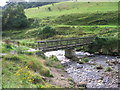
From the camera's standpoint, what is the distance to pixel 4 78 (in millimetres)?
13914

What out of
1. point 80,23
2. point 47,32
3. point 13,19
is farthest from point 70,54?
point 13,19

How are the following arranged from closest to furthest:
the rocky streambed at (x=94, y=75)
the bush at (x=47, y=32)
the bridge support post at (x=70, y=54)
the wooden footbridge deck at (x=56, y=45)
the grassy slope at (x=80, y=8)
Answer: the rocky streambed at (x=94, y=75), the wooden footbridge deck at (x=56, y=45), the bridge support post at (x=70, y=54), the bush at (x=47, y=32), the grassy slope at (x=80, y=8)

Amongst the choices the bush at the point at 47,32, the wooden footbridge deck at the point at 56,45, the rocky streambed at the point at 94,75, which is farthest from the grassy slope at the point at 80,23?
the rocky streambed at the point at 94,75

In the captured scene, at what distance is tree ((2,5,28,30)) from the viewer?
266 feet

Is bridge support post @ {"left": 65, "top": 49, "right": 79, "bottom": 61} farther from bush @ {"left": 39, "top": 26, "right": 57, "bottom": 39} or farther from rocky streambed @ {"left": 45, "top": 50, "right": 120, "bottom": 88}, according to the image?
bush @ {"left": 39, "top": 26, "right": 57, "bottom": 39}

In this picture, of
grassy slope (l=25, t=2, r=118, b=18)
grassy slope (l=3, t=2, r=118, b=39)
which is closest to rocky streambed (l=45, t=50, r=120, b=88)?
grassy slope (l=3, t=2, r=118, b=39)

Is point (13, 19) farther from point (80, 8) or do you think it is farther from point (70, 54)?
point (70, 54)

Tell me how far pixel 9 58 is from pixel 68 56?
58.2ft

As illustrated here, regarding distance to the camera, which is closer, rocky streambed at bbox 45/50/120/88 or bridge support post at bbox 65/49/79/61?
rocky streambed at bbox 45/50/120/88

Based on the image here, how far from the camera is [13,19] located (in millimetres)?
81688

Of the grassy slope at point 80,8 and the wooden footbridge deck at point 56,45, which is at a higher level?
the grassy slope at point 80,8

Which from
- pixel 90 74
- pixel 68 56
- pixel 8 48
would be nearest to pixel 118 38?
pixel 68 56

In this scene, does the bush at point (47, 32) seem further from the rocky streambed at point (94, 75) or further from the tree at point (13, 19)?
the rocky streambed at point (94, 75)

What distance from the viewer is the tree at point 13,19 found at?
80969mm
